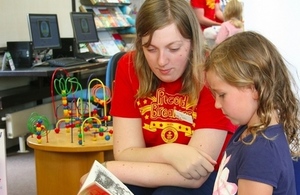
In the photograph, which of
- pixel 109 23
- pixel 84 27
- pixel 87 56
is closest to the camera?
pixel 87 56

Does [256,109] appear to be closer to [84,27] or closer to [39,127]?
[39,127]

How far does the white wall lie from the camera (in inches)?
97.0

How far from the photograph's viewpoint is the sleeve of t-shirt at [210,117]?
146cm

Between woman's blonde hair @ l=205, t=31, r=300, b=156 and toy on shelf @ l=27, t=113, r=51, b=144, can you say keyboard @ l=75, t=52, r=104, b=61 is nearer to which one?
toy on shelf @ l=27, t=113, r=51, b=144

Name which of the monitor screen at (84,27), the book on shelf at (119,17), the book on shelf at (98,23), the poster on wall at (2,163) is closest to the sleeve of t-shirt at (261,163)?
the poster on wall at (2,163)

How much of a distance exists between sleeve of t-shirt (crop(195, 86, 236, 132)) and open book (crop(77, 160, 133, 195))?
1.21 ft

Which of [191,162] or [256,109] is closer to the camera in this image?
[256,109]

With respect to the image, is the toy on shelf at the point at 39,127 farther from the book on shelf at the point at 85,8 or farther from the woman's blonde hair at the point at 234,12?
the book on shelf at the point at 85,8

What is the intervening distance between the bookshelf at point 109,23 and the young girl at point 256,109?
3812 millimetres

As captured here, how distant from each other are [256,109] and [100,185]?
43 cm

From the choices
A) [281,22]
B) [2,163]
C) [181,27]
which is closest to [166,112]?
[181,27]

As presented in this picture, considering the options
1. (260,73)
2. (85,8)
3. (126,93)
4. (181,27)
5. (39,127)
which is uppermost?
(85,8)

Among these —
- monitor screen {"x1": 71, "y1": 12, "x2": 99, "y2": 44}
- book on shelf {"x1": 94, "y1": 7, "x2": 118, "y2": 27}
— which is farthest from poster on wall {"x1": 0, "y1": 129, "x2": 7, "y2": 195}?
book on shelf {"x1": 94, "y1": 7, "x2": 118, "y2": 27}

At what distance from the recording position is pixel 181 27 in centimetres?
144
